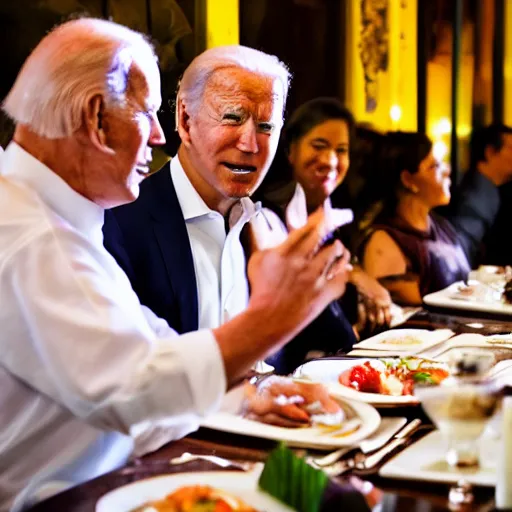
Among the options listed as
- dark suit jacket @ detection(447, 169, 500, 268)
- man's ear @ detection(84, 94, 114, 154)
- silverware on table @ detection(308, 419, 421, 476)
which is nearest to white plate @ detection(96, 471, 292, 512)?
silverware on table @ detection(308, 419, 421, 476)

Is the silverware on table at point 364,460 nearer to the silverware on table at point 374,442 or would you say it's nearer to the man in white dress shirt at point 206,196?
the silverware on table at point 374,442

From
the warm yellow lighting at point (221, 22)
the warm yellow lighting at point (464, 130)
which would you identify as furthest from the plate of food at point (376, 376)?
the warm yellow lighting at point (464, 130)

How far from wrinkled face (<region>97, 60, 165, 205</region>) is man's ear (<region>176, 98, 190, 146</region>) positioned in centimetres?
108

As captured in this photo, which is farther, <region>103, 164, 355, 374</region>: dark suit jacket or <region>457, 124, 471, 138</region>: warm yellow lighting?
<region>457, 124, 471, 138</region>: warm yellow lighting

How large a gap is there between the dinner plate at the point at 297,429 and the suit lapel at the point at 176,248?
87cm

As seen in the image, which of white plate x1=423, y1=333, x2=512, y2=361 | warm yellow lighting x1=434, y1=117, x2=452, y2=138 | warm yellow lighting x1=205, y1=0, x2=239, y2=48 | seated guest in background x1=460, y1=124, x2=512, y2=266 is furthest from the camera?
warm yellow lighting x1=434, y1=117, x2=452, y2=138

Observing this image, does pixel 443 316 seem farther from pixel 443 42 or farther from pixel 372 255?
pixel 443 42

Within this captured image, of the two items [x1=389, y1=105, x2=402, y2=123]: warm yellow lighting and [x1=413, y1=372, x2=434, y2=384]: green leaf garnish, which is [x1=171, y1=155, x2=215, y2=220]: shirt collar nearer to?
[x1=413, y1=372, x2=434, y2=384]: green leaf garnish

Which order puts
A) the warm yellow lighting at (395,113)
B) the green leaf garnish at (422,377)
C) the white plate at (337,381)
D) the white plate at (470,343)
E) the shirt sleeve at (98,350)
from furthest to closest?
the warm yellow lighting at (395,113) → the white plate at (470,343) → the green leaf garnish at (422,377) → the white plate at (337,381) → the shirt sleeve at (98,350)

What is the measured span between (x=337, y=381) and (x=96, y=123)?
88cm

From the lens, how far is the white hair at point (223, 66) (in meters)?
2.73

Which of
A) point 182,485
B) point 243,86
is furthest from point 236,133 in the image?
point 182,485

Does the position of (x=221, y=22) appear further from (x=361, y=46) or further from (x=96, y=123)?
(x=96, y=123)

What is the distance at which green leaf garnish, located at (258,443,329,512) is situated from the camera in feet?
4.13
